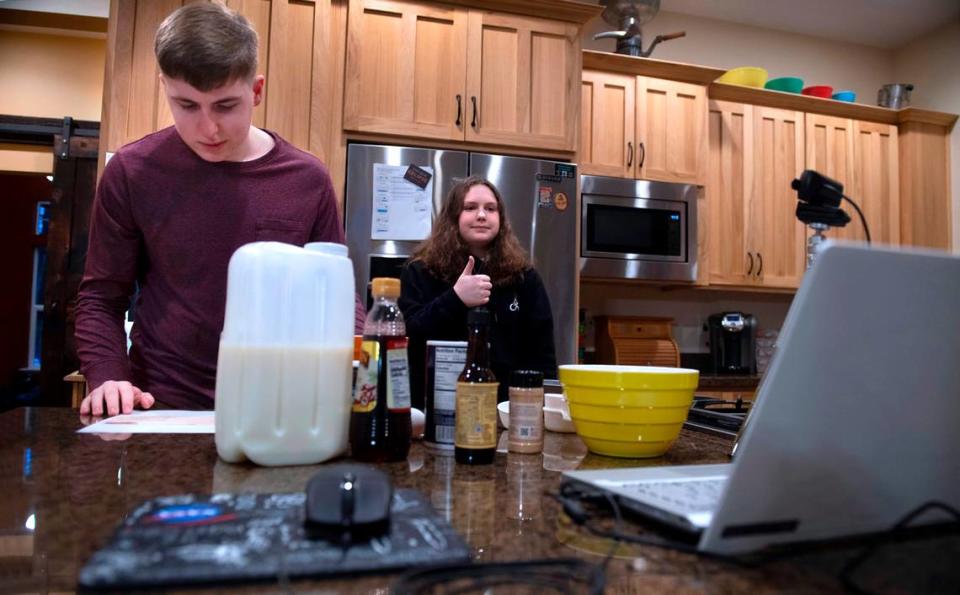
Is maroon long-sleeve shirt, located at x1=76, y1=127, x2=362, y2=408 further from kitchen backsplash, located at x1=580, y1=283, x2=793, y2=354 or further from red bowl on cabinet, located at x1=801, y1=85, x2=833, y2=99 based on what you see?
red bowl on cabinet, located at x1=801, y1=85, x2=833, y2=99

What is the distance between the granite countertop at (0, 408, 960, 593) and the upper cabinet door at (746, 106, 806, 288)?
2.74 meters

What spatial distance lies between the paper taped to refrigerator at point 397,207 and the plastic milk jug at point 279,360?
1717 millimetres

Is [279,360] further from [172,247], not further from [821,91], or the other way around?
[821,91]

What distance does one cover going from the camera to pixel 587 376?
802 mm

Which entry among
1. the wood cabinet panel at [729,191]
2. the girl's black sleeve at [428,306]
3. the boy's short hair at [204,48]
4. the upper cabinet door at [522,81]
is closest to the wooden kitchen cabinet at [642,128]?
the wood cabinet panel at [729,191]

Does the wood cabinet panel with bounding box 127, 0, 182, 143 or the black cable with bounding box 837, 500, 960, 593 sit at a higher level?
the wood cabinet panel with bounding box 127, 0, 182, 143

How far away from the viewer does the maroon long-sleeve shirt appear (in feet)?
4.02

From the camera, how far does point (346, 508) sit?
0.43 meters

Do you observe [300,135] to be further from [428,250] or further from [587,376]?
[587,376]

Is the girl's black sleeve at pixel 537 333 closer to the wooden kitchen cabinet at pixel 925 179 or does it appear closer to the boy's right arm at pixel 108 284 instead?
the boy's right arm at pixel 108 284

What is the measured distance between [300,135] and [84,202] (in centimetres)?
176

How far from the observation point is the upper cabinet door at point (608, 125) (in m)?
2.99

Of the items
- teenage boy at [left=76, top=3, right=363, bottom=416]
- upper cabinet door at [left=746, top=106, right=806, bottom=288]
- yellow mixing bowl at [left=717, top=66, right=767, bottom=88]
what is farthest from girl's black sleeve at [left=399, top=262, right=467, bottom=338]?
yellow mixing bowl at [left=717, top=66, right=767, bottom=88]

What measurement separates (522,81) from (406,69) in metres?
0.50
